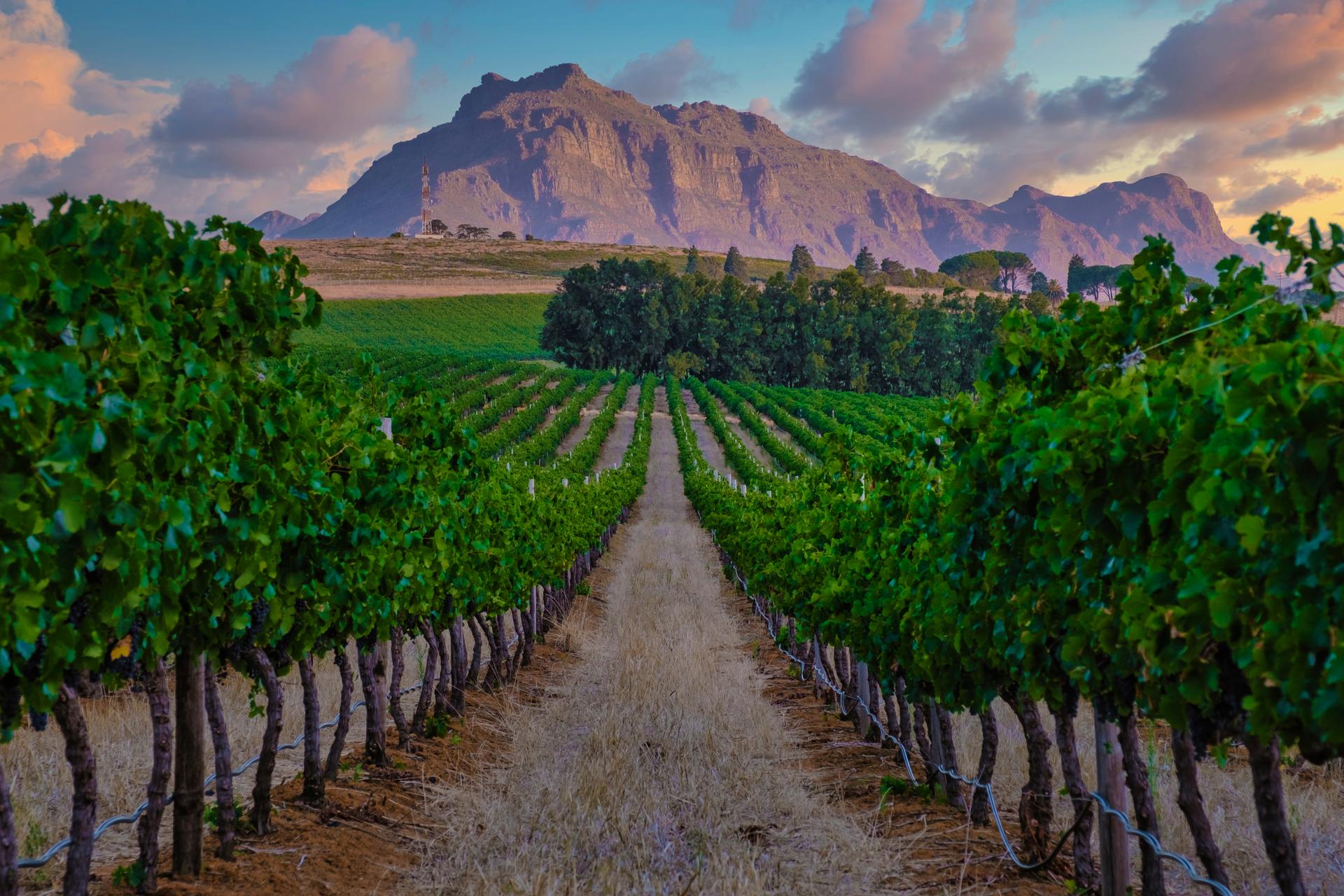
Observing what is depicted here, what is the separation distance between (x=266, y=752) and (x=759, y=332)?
70.7 meters

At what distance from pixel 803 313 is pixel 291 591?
73.2m

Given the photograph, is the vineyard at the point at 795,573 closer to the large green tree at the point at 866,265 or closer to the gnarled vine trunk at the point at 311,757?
the gnarled vine trunk at the point at 311,757

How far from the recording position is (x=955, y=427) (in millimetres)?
5500

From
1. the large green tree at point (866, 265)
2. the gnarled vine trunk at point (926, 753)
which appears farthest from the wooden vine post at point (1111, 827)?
the large green tree at point (866, 265)

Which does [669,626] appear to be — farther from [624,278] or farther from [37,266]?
[624,278]

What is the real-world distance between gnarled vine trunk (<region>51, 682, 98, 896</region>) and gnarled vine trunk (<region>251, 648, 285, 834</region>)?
1.51m

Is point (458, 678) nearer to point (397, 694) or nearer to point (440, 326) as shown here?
point (397, 694)

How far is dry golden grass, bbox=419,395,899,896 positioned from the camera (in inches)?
206

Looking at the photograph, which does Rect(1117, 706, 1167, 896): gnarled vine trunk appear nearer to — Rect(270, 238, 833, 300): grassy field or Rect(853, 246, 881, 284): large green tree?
Rect(270, 238, 833, 300): grassy field

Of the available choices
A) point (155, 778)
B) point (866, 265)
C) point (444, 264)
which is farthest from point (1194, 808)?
point (866, 265)

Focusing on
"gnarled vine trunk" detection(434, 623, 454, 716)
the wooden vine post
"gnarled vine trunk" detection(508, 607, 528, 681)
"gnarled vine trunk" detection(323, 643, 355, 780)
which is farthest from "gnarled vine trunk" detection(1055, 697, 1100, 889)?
"gnarled vine trunk" detection(508, 607, 528, 681)

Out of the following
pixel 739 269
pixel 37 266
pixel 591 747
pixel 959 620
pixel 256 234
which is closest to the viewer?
pixel 37 266

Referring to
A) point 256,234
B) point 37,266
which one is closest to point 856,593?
point 256,234

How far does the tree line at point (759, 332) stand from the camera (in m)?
72.8
